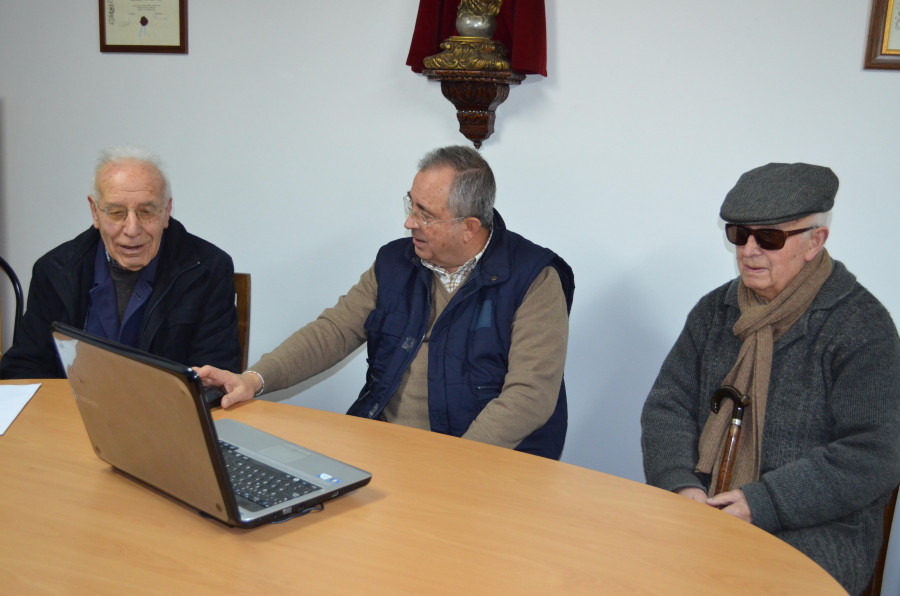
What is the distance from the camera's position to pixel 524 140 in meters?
2.56

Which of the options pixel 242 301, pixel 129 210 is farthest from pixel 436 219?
pixel 129 210

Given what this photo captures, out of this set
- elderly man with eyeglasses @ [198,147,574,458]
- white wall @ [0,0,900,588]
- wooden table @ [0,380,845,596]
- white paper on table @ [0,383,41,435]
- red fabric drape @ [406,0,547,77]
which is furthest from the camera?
red fabric drape @ [406,0,547,77]

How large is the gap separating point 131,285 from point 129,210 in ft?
0.72

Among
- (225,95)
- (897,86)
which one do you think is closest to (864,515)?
(897,86)

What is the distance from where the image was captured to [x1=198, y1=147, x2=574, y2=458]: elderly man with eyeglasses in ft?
6.34

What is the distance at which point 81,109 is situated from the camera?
3.14 metres

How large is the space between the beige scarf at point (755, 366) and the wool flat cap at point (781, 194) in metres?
0.13

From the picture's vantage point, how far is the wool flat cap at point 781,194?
5.46 feet

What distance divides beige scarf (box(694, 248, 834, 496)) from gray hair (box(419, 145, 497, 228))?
26.7 inches

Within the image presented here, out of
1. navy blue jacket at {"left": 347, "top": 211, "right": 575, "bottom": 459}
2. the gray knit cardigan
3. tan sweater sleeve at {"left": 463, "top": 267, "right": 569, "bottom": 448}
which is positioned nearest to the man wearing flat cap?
the gray knit cardigan

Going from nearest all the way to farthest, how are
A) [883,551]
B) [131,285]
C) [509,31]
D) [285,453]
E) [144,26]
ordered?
[285,453] → [883,551] → [131,285] → [509,31] → [144,26]

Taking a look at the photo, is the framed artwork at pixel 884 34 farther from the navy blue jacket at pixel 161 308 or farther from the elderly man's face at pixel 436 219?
the navy blue jacket at pixel 161 308

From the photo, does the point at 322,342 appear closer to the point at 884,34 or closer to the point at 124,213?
the point at 124,213

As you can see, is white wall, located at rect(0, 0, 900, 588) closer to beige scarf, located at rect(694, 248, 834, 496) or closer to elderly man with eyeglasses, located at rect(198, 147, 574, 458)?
elderly man with eyeglasses, located at rect(198, 147, 574, 458)
